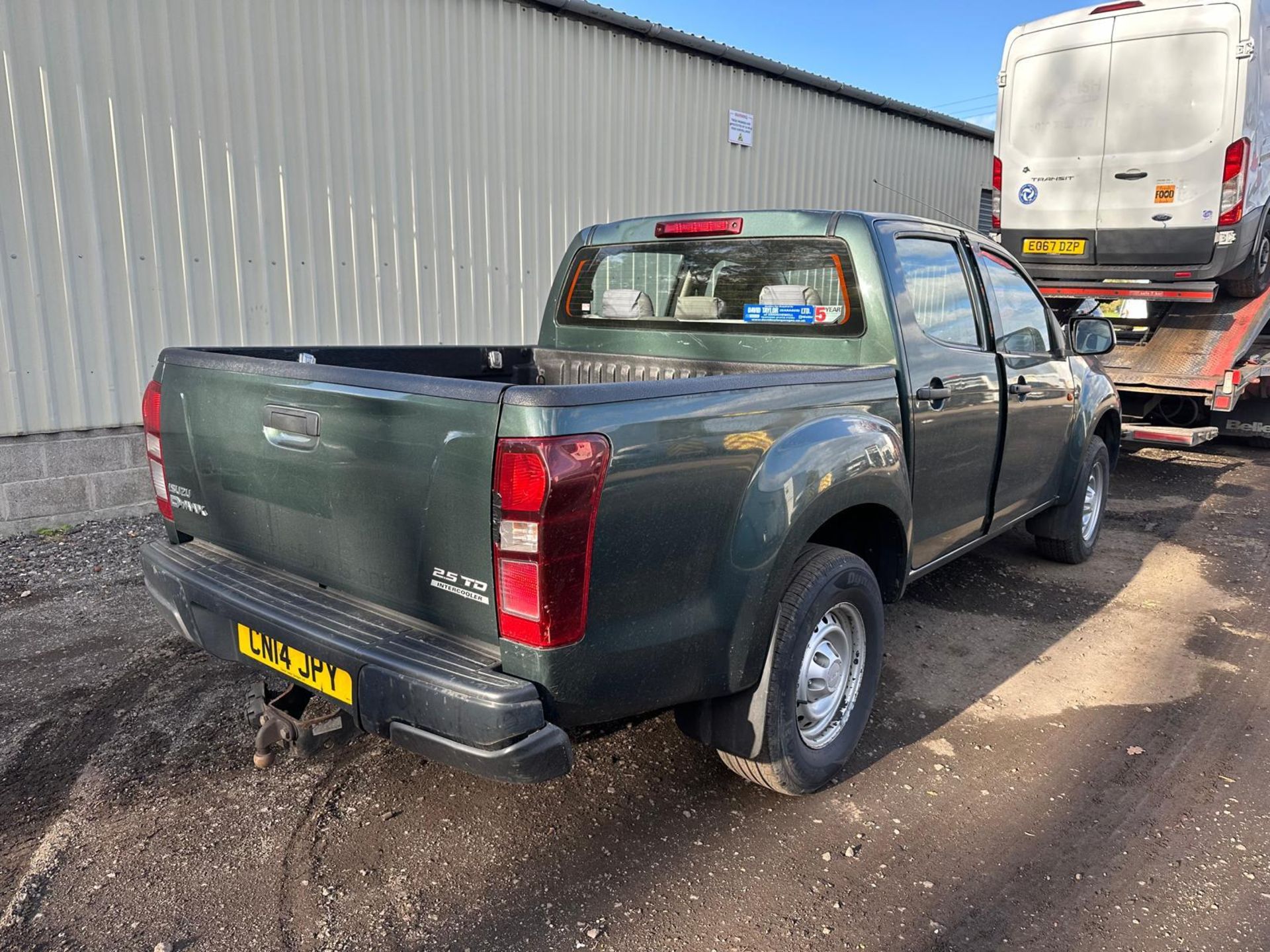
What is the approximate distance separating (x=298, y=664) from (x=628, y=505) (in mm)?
1042

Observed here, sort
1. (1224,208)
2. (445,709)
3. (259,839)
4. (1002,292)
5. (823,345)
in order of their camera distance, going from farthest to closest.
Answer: (1224,208)
(1002,292)
(823,345)
(259,839)
(445,709)

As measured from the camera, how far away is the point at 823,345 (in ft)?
11.1

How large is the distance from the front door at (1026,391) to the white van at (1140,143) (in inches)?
144

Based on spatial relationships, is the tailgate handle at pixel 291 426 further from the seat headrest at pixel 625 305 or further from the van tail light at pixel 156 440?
the seat headrest at pixel 625 305

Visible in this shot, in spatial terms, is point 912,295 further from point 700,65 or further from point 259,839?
point 700,65

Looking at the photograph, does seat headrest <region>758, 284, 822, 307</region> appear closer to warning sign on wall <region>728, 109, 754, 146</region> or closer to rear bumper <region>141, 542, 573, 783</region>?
rear bumper <region>141, 542, 573, 783</region>

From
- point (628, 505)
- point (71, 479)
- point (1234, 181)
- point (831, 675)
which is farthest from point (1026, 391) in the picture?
point (71, 479)

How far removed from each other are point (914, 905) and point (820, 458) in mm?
1290

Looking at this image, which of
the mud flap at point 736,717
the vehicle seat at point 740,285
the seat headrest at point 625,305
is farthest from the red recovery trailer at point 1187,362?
the mud flap at point 736,717

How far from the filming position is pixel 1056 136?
787 centimetres

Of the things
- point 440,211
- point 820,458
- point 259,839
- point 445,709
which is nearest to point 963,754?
point 820,458

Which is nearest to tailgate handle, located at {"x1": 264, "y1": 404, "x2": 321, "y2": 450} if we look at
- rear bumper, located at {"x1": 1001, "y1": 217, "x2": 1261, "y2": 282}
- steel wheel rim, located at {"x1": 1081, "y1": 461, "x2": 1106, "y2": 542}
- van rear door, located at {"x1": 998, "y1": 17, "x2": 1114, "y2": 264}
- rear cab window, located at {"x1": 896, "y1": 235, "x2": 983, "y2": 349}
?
rear cab window, located at {"x1": 896, "y1": 235, "x2": 983, "y2": 349}

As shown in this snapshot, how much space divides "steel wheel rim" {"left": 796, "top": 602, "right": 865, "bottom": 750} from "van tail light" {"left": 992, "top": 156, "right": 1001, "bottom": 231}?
6.76 m

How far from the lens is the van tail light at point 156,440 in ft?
9.74
